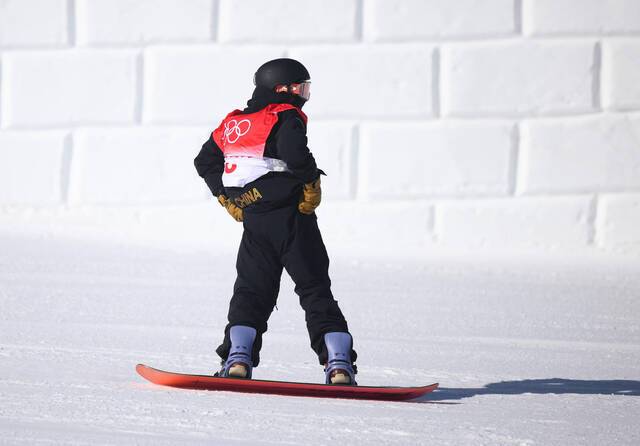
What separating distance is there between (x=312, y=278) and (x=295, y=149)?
327 mm

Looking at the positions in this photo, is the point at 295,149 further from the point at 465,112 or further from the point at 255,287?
the point at 465,112

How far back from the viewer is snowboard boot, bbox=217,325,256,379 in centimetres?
279

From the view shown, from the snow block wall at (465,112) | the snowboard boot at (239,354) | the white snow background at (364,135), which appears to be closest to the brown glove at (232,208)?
the snowboard boot at (239,354)

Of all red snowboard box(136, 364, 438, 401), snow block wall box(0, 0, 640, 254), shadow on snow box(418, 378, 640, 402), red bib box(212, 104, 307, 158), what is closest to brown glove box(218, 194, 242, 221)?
red bib box(212, 104, 307, 158)

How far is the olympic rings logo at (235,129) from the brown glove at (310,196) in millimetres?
204

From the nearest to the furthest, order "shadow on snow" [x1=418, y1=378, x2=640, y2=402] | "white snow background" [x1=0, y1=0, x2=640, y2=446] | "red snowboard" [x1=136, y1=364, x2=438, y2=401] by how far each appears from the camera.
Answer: "red snowboard" [x1=136, y1=364, x2=438, y2=401] → "shadow on snow" [x1=418, y1=378, x2=640, y2=402] → "white snow background" [x1=0, y1=0, x2=640, y2=446]

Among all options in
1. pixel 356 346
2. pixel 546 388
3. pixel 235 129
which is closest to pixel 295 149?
pixel 235 129

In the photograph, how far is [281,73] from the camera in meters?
2.88

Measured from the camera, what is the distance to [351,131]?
543 centimetres

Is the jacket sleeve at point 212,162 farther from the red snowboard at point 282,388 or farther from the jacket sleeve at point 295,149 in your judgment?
the red snowboard at point 282,388

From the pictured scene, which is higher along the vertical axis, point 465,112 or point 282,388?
point 465,112

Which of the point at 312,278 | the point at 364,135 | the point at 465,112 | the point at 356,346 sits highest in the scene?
the point at 465,112

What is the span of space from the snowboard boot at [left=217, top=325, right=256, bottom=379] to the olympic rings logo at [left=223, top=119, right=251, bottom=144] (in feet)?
1.52

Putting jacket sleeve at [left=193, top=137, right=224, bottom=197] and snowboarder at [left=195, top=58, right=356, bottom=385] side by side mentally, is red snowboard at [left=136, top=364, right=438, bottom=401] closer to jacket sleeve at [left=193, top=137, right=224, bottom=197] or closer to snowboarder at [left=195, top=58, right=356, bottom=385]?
snowboarder at [left=195, top=58, right=356, bottom=385]
